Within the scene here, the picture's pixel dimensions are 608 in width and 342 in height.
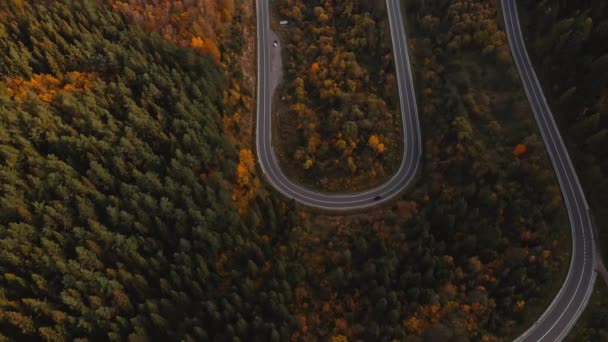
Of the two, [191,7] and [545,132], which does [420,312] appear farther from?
[191,7]

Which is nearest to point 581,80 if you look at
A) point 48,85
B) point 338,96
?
point 338,96

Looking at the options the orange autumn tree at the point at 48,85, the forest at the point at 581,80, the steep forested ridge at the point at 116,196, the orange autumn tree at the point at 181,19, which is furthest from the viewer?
the orange autumn tree at the point at 181,19

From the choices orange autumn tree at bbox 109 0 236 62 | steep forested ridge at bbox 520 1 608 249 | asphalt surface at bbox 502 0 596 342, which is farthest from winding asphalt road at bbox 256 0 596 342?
orange autumn tree at bbox 109 0 236 62

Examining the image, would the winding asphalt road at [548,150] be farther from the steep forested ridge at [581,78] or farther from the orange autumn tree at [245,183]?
the orange autumn tree at [245,183]

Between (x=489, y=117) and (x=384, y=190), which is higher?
(x=489, y=117)

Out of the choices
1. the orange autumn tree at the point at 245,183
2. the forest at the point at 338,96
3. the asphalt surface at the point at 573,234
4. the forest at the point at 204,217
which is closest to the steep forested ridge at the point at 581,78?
the asphalt surface at the point at 573,234

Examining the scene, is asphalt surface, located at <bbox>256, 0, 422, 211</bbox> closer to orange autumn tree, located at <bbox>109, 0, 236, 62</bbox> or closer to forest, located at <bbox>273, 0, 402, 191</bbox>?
forest, located at <bbox>273, 0, 402, 191</bbox>

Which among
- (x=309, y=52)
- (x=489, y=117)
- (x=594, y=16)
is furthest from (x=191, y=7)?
(x=594, y=16)
